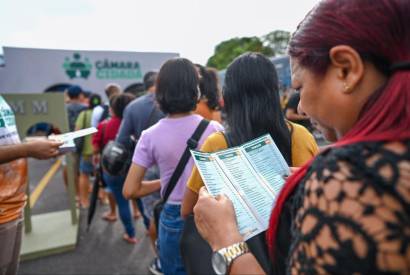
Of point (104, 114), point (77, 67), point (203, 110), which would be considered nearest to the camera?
point (203, 110)

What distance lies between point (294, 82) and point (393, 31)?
25 cm

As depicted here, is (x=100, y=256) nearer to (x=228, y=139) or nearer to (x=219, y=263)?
(x=228, y=139)

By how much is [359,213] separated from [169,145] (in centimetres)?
136

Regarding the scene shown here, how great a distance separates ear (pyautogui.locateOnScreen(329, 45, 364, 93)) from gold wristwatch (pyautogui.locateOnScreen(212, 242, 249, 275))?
1.53ft

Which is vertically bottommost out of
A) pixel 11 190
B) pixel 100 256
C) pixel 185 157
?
pixel 100 256

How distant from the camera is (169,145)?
71.9 inches

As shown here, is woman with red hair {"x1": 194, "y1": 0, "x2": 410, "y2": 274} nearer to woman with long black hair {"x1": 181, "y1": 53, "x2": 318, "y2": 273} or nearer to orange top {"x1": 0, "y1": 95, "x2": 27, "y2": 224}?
woman with long black hair {"x1": 181, "y1": 53, "x2": 318, "y2": 273}

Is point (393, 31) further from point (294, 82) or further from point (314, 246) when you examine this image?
point (314, 246)

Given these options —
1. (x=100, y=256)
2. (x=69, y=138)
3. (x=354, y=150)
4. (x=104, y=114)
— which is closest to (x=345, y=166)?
(x=354, y=150)

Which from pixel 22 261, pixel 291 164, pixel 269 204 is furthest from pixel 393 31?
pixel 22 261

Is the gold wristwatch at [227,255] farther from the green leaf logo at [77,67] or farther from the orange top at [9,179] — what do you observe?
the green leaf logo at [77,67]

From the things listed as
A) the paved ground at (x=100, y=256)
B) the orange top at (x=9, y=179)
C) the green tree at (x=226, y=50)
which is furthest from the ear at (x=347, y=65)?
the green tree at (x=226, y=50)

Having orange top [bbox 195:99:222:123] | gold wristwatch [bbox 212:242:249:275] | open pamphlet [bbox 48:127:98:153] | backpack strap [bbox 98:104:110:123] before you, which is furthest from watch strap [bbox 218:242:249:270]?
backpack strap [bbox 98:104:110:123]

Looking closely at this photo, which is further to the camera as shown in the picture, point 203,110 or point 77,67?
point 77,67
